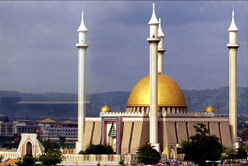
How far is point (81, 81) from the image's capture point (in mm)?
83688

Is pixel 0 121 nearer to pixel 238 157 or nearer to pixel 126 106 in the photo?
pixel 126 106

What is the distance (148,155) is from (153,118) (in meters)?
5.48

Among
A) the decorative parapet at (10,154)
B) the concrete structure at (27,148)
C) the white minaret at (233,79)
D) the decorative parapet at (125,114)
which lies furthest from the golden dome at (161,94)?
the decorative parapet at (10,154)

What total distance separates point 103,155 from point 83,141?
7552 millimetres

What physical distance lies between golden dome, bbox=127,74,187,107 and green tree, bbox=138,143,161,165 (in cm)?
831

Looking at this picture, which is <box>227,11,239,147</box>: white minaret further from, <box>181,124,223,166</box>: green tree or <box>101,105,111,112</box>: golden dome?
<box>101,105,111,112</box>: golden dome

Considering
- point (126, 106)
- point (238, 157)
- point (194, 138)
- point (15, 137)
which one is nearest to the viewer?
point (194, 138)

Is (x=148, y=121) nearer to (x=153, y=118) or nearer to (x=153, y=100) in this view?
(x=153, y=118)

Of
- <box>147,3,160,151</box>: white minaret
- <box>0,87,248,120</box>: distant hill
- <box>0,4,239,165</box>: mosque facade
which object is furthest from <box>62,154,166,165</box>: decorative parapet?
<box>0,87,248,120</box>: distant hill

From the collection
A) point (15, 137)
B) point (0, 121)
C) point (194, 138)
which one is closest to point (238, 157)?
point (194, 138)

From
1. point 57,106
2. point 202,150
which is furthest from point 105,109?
point 202,150

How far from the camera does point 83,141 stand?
82.4 metres

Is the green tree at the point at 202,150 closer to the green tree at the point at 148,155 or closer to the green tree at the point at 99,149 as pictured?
the green tree at the point at 148,155

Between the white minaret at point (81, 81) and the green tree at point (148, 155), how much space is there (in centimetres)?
1023
